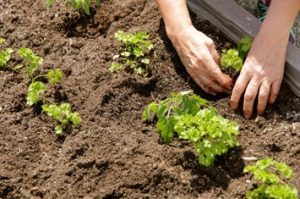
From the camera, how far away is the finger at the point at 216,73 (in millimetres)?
3125

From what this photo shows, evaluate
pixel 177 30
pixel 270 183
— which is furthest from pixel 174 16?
pixel 270 183

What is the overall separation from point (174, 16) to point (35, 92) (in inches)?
33.3

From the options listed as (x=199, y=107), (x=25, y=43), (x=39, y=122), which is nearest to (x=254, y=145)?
(x=199, y=107)

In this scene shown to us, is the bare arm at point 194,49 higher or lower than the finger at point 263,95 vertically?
higher

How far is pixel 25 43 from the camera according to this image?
12.0 feet

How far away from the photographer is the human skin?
3.11 meters

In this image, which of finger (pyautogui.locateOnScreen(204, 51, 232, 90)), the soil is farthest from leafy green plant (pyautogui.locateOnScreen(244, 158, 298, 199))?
finger (pyautogui.locateOnScreen(204, 51, 232, 90))

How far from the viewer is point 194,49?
3172 millimetres

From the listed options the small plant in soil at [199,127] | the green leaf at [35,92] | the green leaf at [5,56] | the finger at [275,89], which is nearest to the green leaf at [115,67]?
the green leaf at [35,92]

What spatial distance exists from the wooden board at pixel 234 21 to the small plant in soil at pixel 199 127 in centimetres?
51

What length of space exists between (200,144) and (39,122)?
91 cm

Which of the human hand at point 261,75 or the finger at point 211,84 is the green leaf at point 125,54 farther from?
the human hand at point 261,75

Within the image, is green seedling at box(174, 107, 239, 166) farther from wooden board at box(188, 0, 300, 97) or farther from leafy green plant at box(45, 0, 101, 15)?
leafy green plant at box(45, 0, 101, 15)

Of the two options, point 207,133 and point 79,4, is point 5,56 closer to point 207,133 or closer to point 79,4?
point 79,4
